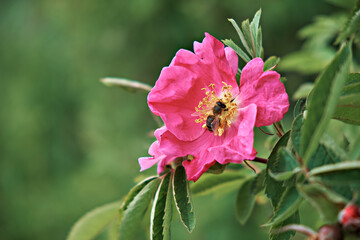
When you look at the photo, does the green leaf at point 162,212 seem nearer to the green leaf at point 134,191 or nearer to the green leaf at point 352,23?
the green leaf at point 134,191

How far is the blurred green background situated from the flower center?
133 centimetres

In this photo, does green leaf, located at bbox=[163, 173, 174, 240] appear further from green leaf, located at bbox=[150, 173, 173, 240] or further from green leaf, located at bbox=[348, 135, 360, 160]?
green leaf, located at bbox=[348, 135, 360, 160]

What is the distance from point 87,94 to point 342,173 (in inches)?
109

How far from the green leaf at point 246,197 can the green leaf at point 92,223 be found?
184 mm

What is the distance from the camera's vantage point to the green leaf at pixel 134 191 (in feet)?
1.53

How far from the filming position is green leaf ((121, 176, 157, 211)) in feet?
1.53

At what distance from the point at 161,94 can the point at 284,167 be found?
0.53 feet

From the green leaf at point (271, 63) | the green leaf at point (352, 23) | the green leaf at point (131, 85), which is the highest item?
the green leaf at point (352, 23)

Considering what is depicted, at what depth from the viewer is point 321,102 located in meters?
0.28

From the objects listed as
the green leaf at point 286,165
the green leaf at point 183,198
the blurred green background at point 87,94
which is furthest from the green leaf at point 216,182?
the blurred green background at point 87,94

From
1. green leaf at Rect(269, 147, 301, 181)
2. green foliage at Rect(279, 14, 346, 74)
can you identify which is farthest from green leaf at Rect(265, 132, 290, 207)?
green foliage at Rect(279, 14, 346, 74)

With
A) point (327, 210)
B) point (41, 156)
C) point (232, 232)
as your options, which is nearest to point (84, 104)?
point (41, 156)

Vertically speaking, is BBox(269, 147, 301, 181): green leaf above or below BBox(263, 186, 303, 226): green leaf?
above

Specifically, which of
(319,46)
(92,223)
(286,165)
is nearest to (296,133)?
(286,165)
